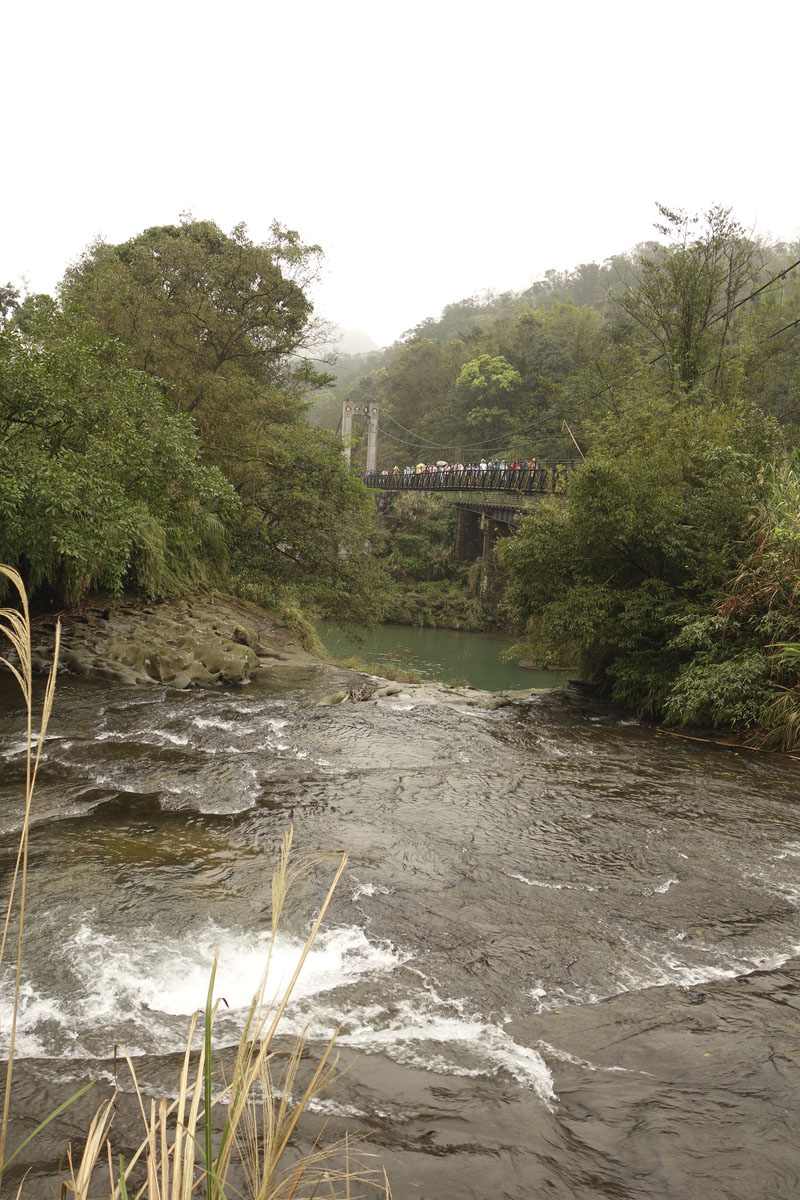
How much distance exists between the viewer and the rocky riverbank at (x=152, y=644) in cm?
1152

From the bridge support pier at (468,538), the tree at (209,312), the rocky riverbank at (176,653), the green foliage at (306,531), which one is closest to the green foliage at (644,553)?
the rocky riverbank at (176,653)

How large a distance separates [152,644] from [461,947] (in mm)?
9145

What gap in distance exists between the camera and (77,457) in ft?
29.6

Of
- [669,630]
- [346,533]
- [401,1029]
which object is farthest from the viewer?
[346,533]

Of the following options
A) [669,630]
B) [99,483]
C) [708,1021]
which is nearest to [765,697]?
[669,630]

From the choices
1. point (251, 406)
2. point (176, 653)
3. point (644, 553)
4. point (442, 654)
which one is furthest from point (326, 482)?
point (442, 654)

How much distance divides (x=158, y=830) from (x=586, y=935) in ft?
10.1

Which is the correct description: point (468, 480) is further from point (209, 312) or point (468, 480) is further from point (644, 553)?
point (644, 553)

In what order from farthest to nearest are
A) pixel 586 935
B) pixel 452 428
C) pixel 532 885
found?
pixel 452 428
pixel 532 885
pixel 586 935

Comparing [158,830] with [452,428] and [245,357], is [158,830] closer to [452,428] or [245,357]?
[245,357]

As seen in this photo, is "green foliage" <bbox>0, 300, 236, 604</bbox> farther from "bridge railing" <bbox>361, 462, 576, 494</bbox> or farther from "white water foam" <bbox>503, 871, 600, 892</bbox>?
"bridge railing" <bbox>361, 462, 576, 494</bbox>

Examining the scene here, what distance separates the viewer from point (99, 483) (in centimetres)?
915

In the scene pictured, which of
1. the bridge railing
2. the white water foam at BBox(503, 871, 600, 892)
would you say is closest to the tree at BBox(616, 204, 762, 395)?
the bridge railing

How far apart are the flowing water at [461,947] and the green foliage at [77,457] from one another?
2217mm
